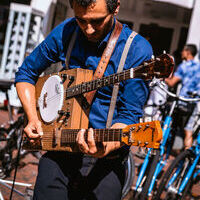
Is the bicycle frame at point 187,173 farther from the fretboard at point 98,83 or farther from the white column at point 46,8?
the white column at point 46,8

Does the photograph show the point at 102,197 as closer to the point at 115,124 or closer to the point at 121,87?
the point at 115,124

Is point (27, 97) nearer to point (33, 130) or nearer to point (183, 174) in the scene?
point (33, 130)

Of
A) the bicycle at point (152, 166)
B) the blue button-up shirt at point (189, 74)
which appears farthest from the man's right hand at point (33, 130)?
the blue button-up shirt at point (189, 74)

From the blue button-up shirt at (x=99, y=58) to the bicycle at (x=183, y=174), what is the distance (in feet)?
6.11

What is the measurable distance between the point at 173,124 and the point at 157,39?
6.30 metres

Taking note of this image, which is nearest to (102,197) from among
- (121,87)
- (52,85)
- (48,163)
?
(48,163)

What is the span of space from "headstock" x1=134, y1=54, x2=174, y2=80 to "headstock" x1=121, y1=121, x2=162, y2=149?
245 millimetres

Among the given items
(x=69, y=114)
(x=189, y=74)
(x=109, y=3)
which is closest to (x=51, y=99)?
(x=69, y=114)

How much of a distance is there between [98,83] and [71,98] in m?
0.26

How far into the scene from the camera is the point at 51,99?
2.03 metres

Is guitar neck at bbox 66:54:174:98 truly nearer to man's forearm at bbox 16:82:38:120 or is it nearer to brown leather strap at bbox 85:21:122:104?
brown leather strap at bbox 85:21:122:104

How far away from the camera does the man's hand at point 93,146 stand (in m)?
1.55

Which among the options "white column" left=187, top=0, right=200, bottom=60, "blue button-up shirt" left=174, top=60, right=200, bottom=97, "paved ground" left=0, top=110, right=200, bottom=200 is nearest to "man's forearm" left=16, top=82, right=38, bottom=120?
"paved ground" left=0, top=110, right=200, bottom=200

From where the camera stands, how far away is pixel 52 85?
2.06m
